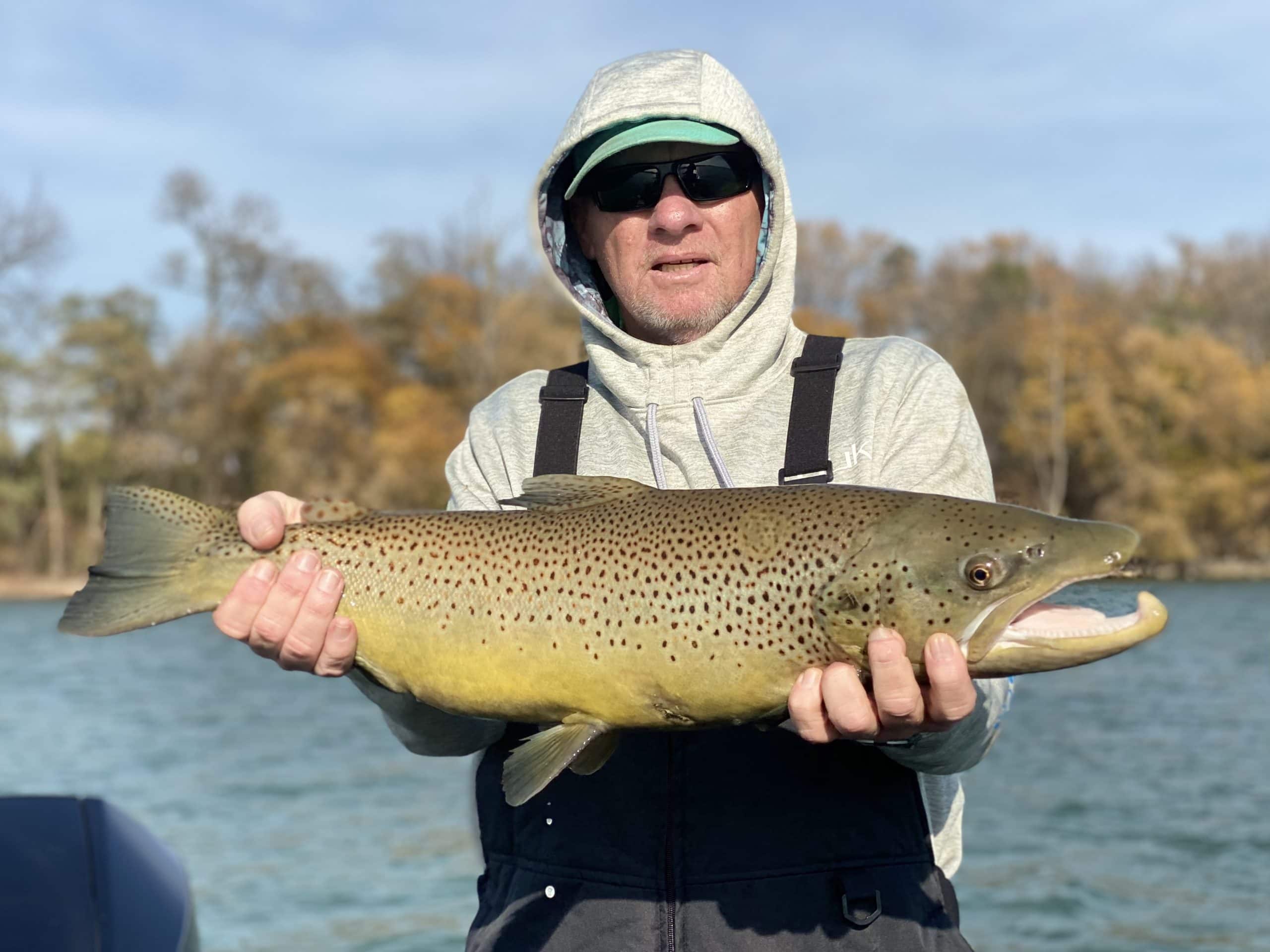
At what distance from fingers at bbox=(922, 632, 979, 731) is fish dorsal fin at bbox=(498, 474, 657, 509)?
0.74 metres

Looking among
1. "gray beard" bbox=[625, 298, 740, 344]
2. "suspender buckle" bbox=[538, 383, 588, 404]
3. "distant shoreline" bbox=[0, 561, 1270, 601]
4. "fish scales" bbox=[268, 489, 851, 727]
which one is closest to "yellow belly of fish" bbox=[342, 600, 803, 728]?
"fish scales" bbox=[268, 489, 851, 727]

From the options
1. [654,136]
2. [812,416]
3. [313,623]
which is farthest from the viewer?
[654,136]

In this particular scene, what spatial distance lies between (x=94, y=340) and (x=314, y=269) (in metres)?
8.39

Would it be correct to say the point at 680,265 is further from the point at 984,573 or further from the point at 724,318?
the point at 984,573

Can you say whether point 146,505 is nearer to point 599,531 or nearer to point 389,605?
point 389,605

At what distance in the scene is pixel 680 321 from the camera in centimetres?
327

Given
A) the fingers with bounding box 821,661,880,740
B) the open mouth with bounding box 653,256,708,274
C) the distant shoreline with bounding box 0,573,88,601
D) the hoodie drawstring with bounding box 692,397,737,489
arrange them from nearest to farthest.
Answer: the fingers with bounding box 821,661,880,740 < the hoodie drawstring with bounding box 692,397,737,489 < the open mouth with bounding box 653,256,708,274 < the distant shoreline with bounding box 0,573,88,601

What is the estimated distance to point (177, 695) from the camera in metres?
20.7

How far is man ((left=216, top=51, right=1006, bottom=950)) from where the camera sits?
2.60 meters

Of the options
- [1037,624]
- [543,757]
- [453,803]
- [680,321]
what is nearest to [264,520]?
[543,757]

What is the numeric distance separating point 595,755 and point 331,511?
2.76 ft

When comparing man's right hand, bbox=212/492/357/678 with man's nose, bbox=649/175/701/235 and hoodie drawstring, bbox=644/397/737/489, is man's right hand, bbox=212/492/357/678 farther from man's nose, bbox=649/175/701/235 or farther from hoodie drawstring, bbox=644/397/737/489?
man's nose, bbox=649/175/701/235

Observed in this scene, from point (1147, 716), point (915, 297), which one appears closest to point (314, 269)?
point (915, 297)

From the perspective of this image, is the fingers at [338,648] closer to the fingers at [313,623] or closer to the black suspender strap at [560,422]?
the fingers at [313,623]
